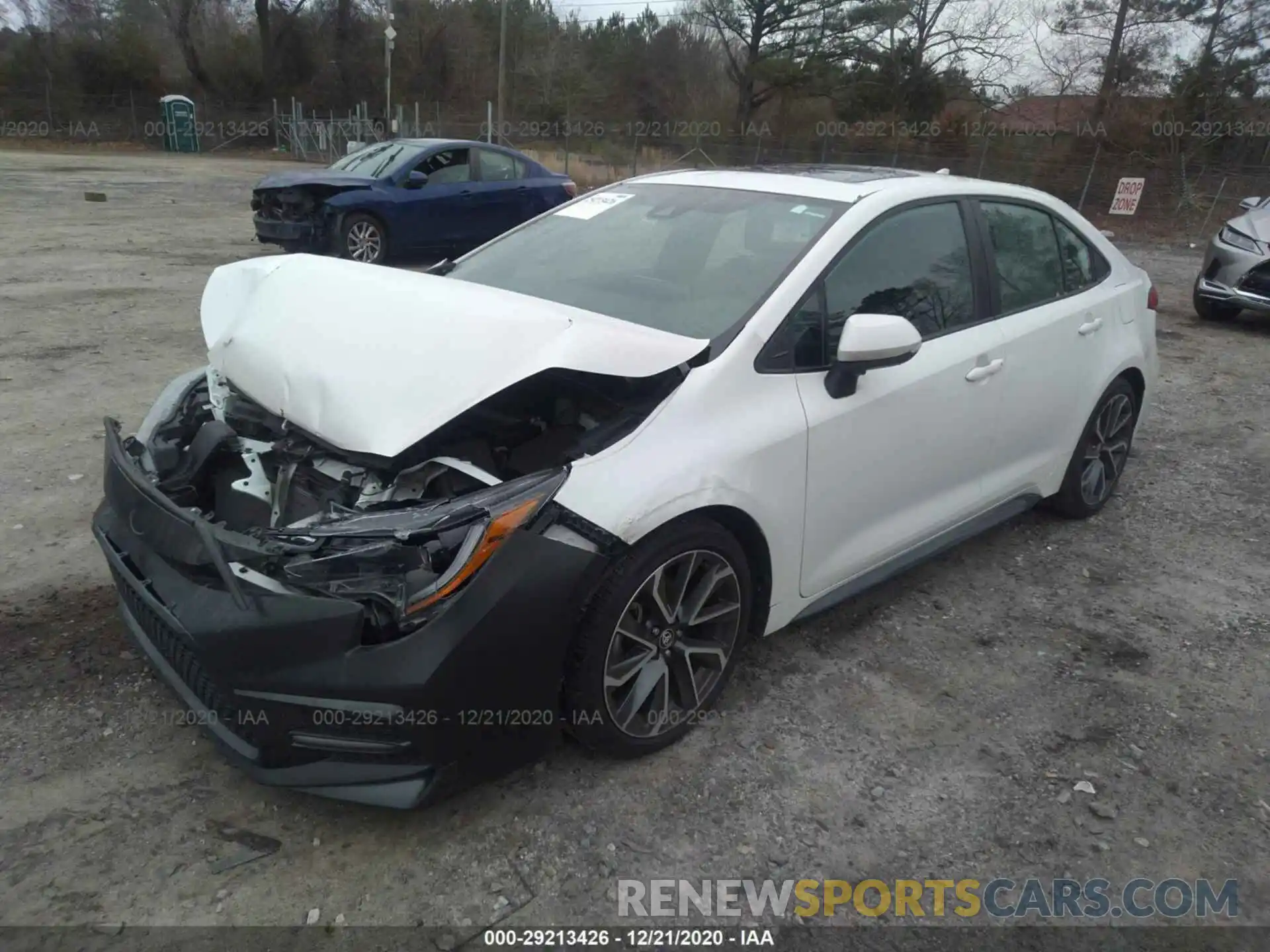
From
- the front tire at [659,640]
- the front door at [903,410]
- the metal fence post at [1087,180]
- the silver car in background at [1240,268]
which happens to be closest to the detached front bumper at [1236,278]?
the silver car in background at [1240,268]

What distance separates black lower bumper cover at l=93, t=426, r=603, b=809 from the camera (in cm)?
218

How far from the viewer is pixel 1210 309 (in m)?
9.91

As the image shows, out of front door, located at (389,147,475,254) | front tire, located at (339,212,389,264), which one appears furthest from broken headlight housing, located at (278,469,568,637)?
front door, located at (389,147,475,254)

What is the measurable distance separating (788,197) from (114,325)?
6155mm

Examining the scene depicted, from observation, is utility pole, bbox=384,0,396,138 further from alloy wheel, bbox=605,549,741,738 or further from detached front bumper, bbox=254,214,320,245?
alloy wheel, bbox=605,549,741,738

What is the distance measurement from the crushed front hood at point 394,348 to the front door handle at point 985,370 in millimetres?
1271

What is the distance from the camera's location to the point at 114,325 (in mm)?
7332

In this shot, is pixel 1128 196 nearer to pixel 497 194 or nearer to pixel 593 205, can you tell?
pixel 497 194

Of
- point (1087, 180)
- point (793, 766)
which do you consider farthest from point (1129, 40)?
point (793, 766)

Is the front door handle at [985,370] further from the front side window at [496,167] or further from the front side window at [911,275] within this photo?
the front side window at [496,167]

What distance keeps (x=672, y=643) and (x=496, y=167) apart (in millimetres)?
10051

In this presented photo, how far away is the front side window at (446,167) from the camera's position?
11.1 m

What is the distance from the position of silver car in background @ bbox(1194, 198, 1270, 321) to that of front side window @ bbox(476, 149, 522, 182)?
801cm

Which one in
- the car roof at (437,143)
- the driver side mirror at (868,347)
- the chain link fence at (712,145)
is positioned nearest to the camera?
the driver side mirror at (868,347)
